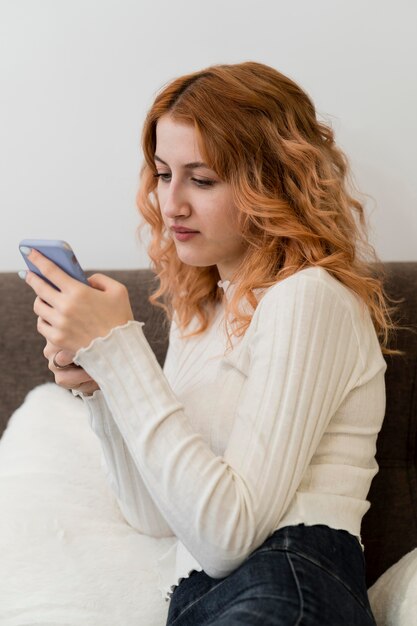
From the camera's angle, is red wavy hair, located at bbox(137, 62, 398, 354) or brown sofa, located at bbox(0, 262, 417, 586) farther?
brown sofa, located at bbox(0, 262, 417, 586)

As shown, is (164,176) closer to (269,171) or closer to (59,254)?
(269,171)

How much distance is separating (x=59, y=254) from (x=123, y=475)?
1.49ft

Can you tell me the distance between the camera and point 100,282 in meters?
1.05

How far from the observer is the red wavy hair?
3.90 feet

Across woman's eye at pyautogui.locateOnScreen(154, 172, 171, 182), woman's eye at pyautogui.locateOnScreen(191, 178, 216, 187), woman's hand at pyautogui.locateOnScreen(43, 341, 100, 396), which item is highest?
woman's eye at pyautogui.locateOnScreen(191, 178, 216, 187)

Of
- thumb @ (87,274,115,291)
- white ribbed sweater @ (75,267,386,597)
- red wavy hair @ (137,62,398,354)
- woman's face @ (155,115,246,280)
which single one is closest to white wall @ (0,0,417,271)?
red wavy hair @ (137,62,398,354)

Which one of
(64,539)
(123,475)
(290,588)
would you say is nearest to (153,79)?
(123,475)

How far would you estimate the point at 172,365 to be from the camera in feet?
4.74

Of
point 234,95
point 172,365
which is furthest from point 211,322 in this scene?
point 234,95

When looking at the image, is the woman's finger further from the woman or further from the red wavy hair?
the red wavy hair

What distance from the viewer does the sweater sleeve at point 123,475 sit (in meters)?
1.24

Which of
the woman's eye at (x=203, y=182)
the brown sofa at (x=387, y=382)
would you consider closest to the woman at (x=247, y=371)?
the woman's eye at (x=203, y=182)

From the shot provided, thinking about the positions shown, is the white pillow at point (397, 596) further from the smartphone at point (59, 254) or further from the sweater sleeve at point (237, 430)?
the smartphone at point (59, 254)

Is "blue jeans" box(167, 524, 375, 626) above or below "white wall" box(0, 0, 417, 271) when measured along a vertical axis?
below
